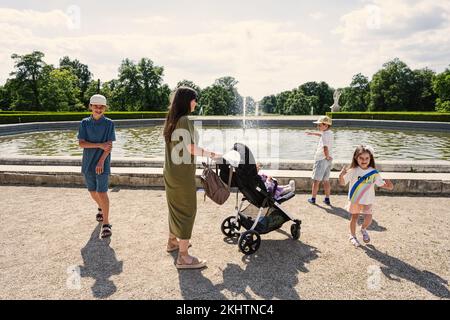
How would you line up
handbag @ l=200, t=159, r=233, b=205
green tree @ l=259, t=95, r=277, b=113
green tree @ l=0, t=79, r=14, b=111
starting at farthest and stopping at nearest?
1. green tree @ l=259, t=95, r=277, b=113
2. green tree @ l=0, t=79, r=14, b=111
3. handbag @ l=200, t=159, r=233, b=205

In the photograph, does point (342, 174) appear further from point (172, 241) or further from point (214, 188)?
point (172, 241)

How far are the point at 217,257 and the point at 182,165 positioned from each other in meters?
1.30

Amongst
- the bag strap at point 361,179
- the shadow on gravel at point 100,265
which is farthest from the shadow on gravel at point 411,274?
the shadow on gravel at point 100,265

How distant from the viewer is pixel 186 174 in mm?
3359

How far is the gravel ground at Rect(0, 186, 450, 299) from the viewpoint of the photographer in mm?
Result: 3154

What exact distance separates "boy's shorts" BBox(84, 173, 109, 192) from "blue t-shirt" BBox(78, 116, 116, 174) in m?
0.06

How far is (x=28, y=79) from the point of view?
4256cm

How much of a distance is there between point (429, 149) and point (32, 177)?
15.2m

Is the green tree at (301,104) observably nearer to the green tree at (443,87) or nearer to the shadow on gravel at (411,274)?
the green tree at (443,87)

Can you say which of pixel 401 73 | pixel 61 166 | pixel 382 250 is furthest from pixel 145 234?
pixel 401 73

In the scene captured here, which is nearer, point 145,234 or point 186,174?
point 186,174

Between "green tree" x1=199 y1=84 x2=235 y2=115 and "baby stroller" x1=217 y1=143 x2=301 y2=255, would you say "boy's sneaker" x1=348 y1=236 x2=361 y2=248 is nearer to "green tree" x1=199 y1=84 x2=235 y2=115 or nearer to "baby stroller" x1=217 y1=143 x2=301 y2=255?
"baby stroller" x1=217 y1=143 x2=301 y2=255

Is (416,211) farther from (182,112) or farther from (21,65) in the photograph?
(21,65)

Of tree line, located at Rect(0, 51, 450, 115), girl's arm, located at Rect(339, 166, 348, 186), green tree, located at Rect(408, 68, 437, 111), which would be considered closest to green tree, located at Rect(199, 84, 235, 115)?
tree line, located at Rect(0, 51, 450, 115)
